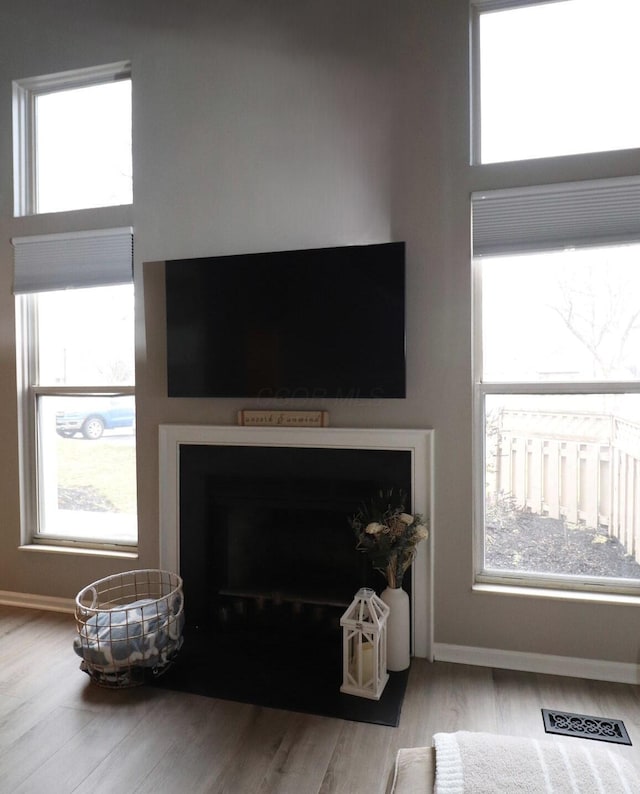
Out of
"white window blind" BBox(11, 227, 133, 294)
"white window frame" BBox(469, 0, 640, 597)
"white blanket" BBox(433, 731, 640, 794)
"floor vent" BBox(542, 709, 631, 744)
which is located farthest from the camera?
"white window blind" BBox(11, 227, 133, 294)

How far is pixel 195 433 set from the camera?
106 inches

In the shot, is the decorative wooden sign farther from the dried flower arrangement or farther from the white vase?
the white vase

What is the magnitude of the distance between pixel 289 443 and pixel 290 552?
1.72 feet

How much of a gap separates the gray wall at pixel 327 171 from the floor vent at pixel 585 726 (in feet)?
1.09

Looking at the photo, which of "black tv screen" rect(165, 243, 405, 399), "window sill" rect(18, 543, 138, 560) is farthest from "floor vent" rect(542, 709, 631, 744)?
"window sill" rect(18, 543, 138, 560)

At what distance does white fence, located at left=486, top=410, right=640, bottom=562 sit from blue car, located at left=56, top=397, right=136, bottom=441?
1846 millimetres

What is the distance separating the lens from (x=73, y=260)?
2.95 m

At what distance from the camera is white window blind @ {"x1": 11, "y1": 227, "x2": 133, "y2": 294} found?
2855 mm

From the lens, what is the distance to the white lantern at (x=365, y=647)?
2.11 m

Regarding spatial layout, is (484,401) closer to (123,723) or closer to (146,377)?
(146,377)

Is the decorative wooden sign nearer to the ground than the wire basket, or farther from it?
farther from it

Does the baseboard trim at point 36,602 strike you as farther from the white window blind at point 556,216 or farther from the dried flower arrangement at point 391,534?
the white window blind at point 556,216

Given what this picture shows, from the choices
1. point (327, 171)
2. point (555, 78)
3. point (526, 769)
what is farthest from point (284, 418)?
point (555, 78)

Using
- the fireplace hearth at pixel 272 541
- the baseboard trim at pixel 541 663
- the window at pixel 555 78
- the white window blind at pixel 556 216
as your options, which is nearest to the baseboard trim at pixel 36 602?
the fireplace hearth at pixel 272 541
